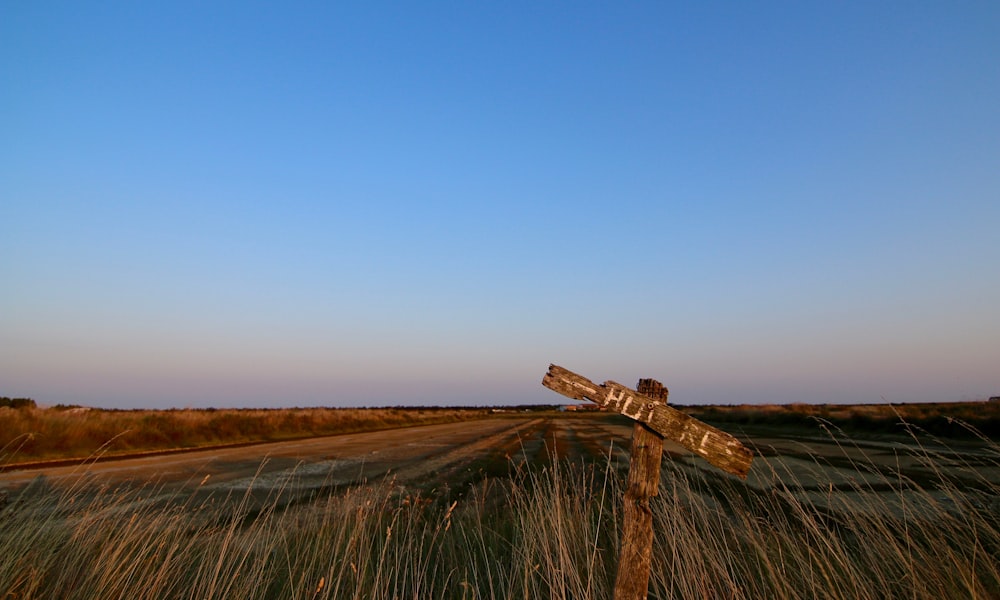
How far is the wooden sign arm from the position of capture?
3.08 metres

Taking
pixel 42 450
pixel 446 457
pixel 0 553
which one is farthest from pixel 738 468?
pixel 42 450

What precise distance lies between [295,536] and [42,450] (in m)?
16.0

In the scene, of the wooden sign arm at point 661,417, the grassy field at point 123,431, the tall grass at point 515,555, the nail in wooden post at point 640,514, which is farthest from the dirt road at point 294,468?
the wooden sign arm at point 661,417

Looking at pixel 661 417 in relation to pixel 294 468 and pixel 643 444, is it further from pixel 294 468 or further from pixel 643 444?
pixel 294 468

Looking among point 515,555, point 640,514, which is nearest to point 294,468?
point 515,555

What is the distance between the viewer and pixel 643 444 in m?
3.31

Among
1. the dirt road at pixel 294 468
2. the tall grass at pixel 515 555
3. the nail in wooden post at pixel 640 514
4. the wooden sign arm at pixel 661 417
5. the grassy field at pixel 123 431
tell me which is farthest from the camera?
the grassy field at pixel 123 431

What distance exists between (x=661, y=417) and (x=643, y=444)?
0.21m

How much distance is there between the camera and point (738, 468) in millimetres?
3066

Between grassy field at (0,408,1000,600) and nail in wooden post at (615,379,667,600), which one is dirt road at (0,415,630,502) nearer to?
grassy field at (0,408,1000,600)

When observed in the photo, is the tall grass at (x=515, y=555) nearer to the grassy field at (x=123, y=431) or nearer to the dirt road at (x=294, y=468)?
the dirt road at (x=294, y=468)

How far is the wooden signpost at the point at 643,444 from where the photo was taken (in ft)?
10.2

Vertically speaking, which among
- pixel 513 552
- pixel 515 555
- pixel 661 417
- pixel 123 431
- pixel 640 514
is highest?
pixel 661 417

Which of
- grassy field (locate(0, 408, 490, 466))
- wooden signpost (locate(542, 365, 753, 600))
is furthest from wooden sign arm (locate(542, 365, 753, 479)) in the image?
grassy field (locate(0, 408, 490, 466))
